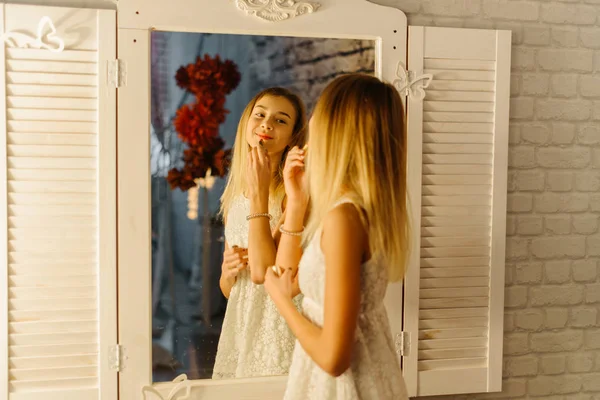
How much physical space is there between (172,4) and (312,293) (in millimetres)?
918

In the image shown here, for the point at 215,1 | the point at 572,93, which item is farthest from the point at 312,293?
the point at 572,93

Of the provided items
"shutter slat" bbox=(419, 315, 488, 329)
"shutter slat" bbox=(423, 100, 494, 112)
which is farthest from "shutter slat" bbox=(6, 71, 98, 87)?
"shutter slat" bbox=(419, 315, 488, 329)

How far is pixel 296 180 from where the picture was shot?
5.15 feet

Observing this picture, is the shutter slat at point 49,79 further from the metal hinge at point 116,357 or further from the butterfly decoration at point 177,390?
the butterfly decoration at point 177,390

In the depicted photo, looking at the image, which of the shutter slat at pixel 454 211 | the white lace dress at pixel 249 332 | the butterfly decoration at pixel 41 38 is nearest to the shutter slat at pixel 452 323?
the shutter slat at pixel 454 211

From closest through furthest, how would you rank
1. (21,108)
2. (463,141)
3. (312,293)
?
1. (312,293)
2. (21,108)
3. (463,141)

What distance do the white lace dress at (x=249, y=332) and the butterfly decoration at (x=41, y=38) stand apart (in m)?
0.65

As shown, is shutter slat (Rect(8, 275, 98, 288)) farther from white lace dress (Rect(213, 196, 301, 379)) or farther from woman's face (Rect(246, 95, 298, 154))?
woman's face (Rect(246, 95, 298, 154))

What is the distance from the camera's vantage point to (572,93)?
201 cm

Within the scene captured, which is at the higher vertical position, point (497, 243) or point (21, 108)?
point (21, 108)

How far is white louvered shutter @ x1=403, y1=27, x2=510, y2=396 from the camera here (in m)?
1.87

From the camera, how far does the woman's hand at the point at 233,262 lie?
175 cm

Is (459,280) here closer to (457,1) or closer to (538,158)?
(538,158)

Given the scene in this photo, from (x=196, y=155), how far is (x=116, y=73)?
311 mm
